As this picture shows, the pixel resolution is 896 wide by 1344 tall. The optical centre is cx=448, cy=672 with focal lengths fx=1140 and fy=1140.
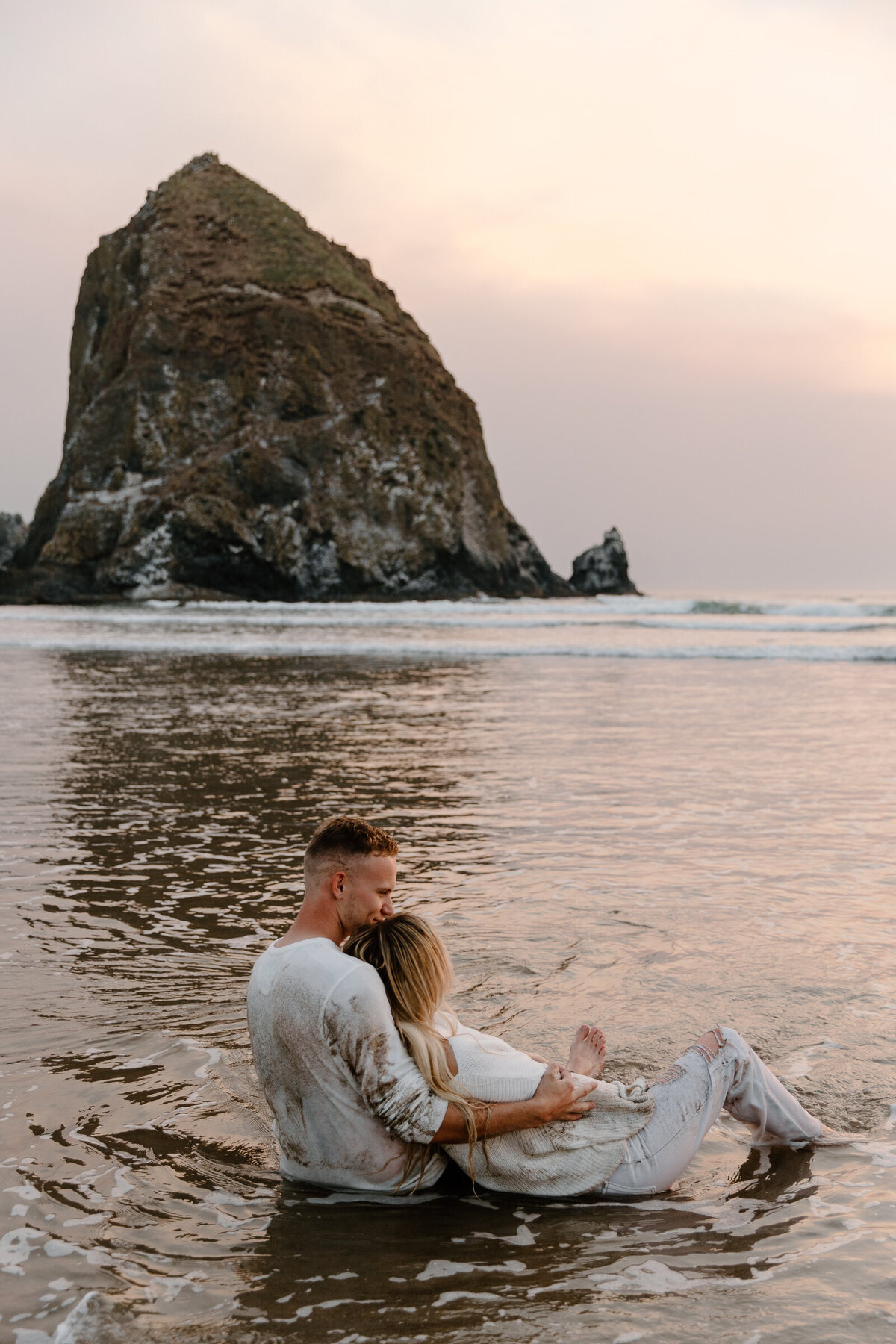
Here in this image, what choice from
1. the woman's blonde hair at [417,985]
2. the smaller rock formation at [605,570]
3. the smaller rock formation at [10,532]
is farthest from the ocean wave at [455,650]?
the smaller rock formation at [10,532]

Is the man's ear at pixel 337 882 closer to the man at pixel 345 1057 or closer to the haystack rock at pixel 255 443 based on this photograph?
the man at pixel 345 1057

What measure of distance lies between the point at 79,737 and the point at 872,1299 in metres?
11.5

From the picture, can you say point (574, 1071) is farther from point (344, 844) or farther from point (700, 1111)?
point (344, 844)

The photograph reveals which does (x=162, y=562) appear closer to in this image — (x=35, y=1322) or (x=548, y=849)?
(x=548, y=849)

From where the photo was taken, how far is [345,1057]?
326cm

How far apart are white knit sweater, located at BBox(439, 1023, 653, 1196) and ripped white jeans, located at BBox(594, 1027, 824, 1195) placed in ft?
0.22

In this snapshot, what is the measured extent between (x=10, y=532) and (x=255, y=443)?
2327 inches

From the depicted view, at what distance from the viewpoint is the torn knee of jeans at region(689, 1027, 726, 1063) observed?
12.1 feet


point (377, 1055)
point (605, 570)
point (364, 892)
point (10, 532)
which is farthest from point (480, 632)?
point (10, 532)

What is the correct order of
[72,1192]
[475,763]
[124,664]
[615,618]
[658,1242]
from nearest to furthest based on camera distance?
[658,1242] < [72,1192] < [475,763] < [124,664] < [615,618]

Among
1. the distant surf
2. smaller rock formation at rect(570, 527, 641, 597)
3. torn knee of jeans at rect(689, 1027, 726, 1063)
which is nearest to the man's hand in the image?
torn knee of jeans at rect(689, 1027, 726, 1063)

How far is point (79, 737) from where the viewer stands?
13.1 meters

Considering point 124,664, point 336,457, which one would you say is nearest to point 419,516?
point 336,457

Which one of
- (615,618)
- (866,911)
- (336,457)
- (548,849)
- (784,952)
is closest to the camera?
(784,952)
